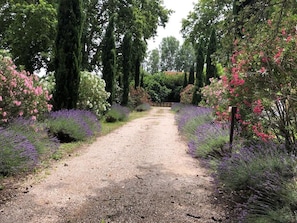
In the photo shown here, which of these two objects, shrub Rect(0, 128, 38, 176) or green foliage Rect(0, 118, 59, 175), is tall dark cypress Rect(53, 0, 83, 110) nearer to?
green foliage Rect(0, 118, 59, 175)

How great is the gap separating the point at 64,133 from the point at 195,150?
3.75m

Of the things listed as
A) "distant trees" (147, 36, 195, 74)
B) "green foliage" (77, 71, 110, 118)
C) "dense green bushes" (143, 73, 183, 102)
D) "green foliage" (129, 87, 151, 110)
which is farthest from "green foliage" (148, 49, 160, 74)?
"green foliage" (77, 71, 110, 118)

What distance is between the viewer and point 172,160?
680 cm

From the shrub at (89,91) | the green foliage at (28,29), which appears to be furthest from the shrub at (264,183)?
the green foliage at (28,29)

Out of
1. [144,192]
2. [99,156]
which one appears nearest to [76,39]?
[99,156]

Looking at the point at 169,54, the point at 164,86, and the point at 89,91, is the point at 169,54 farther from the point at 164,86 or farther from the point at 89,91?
the point at 89,91

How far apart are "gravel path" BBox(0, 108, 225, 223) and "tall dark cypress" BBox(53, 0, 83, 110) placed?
4.89m

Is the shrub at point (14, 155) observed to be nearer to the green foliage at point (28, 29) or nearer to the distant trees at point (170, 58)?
the green foliage at point (28, 29)

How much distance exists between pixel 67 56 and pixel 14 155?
7.45m

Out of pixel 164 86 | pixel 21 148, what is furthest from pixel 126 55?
pixel 164 86

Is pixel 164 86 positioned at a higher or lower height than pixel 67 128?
higher

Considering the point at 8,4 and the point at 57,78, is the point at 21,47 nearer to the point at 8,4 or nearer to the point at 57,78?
the point at 8,4

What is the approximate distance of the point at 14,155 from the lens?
15.0 feet

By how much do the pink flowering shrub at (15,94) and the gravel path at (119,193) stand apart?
1846mm
